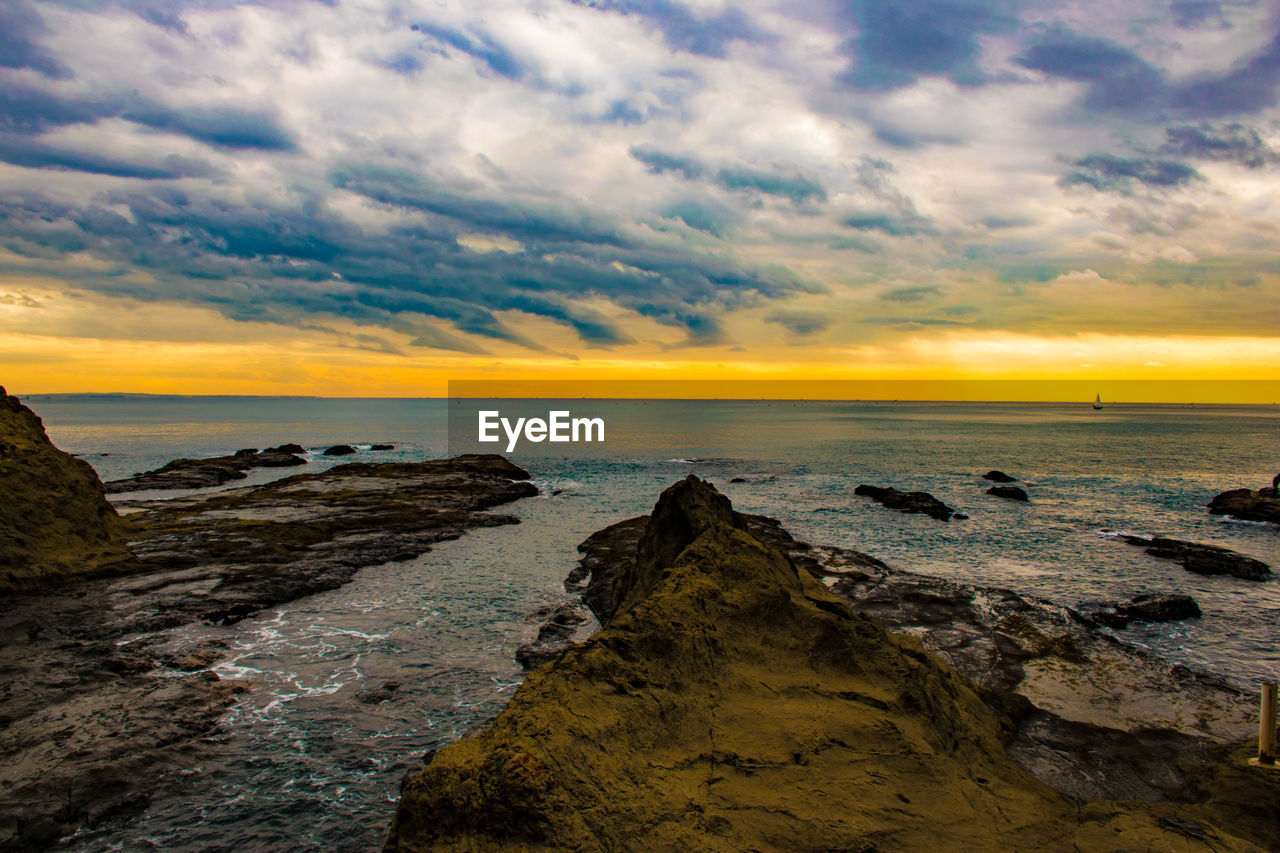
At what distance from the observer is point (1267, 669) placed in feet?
51.7

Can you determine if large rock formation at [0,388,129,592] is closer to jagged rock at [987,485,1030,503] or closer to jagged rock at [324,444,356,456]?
jagged rock at [987,485,1030,503]

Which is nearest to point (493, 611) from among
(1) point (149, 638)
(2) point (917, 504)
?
(1) point (149, 638)

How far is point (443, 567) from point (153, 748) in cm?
1434

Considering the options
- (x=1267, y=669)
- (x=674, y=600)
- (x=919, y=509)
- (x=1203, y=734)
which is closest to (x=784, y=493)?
(x=919, y=509)

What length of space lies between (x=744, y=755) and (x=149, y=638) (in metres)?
16.5

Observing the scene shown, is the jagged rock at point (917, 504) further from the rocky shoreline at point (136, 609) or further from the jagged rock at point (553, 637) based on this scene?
the jagged rock at point (553, 637)

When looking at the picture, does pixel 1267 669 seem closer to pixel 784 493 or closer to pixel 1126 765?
→ pixel 1126 765

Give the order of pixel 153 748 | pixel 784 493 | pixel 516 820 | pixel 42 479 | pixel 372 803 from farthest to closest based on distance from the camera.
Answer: pixel 784 493, pixel 42 479, pixel 153 748, pixel 372 803, pixel 516 820

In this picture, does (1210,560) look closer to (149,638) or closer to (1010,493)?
(1010,493)

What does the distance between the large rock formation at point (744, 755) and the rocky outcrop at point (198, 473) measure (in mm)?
49716

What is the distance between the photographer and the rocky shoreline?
33.5 ft

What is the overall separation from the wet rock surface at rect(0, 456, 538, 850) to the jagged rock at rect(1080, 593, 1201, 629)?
66.2 feet

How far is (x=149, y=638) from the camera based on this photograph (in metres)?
16.2

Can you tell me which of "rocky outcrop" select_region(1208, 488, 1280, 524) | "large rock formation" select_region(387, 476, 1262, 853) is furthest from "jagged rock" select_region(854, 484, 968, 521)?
"large rock formation" select_region(387, 476, 1262, 853)
